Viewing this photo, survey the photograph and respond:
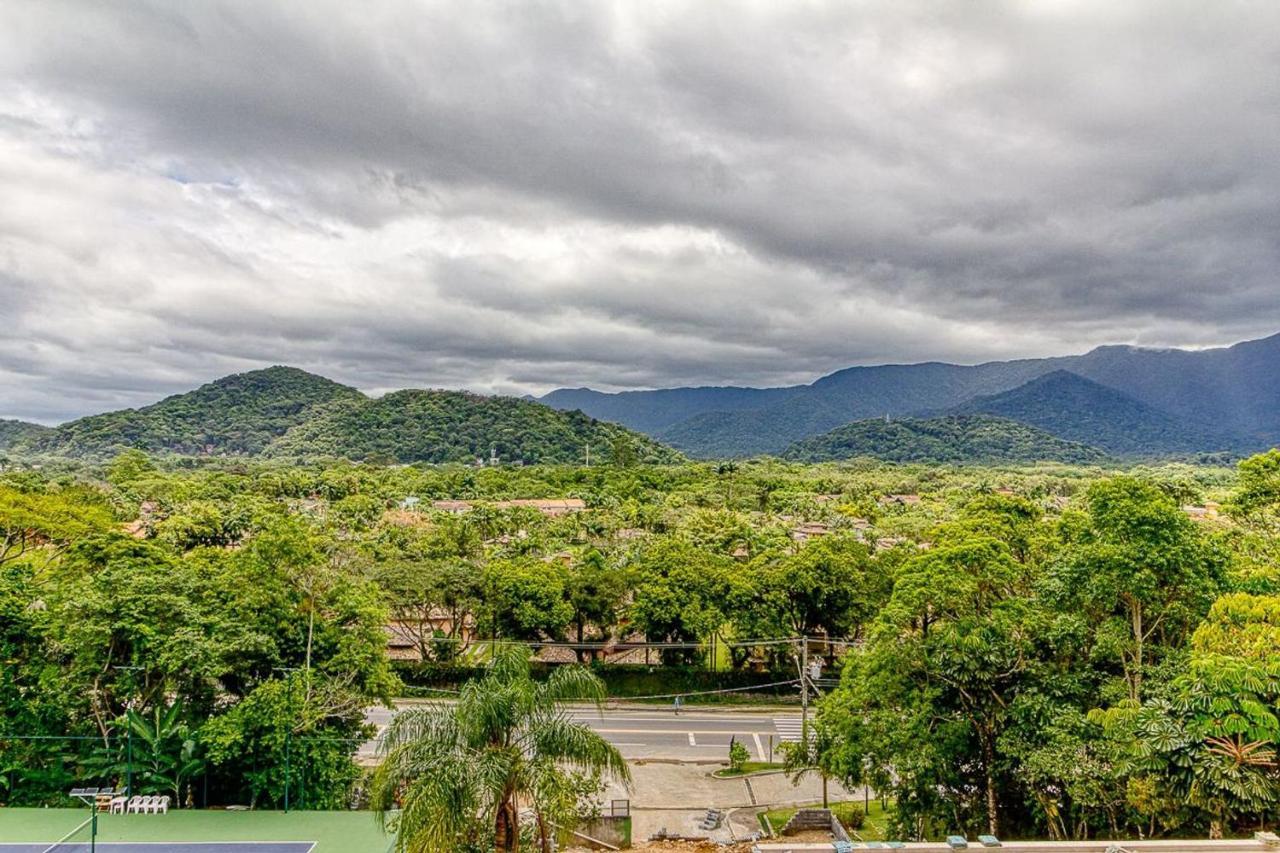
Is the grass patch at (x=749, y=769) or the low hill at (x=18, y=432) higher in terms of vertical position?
the low hill at (x=18, y=432)

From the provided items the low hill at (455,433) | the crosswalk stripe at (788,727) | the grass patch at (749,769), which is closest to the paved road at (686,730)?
the crosswalk stripe at (788,727)

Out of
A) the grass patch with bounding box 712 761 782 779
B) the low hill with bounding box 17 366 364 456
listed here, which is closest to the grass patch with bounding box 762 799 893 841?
the grass patch with bounding box 712 761 782 779

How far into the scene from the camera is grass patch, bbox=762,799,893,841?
16.4m

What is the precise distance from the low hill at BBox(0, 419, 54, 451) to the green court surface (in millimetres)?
203301

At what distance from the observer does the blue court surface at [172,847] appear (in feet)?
42.8

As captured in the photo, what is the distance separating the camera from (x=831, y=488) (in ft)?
314

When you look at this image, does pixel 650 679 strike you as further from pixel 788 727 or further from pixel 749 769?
pixel 749 769

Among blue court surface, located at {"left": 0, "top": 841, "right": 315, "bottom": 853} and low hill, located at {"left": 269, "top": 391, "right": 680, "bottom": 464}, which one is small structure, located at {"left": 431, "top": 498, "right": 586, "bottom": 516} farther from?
low hill, located at {"left": 269, "top": 391, "right": 680, "bottom": 464}

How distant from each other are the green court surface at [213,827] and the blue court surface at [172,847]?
0.16 metres

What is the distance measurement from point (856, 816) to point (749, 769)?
3708 millimetres

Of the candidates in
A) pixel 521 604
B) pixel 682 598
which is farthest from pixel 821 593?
pixel 521 604

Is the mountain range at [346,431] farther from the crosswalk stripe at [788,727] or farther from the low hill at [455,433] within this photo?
the crosswalk stripe at [788,727]

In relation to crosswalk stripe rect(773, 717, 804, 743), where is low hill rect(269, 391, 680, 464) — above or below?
above

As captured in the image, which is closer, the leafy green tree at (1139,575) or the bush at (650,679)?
the leafy green tree at (1139,575)
